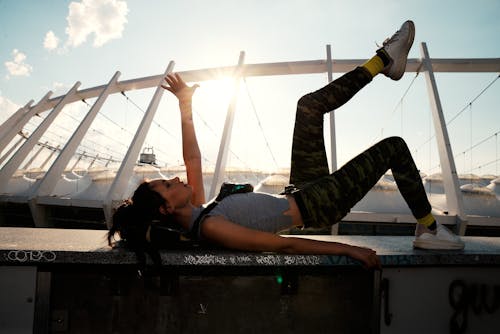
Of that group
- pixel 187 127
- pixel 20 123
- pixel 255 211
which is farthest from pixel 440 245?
pixel 20 123

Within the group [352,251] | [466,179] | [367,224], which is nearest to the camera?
[352,251]

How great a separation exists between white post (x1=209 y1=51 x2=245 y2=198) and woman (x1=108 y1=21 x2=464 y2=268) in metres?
8.35

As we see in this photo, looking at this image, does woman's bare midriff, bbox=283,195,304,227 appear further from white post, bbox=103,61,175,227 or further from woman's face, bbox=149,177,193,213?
white post, bbox=103,61,175,227

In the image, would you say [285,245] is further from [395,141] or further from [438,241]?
[395,141]

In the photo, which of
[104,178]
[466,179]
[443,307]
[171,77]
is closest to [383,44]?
[171,77]

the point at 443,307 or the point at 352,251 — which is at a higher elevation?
the point at 352,251

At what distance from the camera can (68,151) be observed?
1482 centimetres

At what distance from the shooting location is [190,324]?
1.84 m

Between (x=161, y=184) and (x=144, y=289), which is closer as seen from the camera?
(x=144, y=289)

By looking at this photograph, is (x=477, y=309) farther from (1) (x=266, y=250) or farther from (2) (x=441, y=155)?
(2) (x=441, y=155)

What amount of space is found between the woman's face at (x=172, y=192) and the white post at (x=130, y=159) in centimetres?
997

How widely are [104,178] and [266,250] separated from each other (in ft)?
51.1

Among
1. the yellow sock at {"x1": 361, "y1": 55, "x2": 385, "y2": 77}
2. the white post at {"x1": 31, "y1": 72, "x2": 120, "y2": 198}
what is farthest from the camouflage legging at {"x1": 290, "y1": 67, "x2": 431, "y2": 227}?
the white post at {"x1": 31, "y1": 72, "x2": 120, "y2": 198}

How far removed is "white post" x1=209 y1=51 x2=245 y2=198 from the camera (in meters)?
11.5
